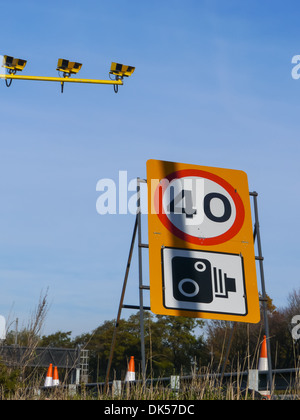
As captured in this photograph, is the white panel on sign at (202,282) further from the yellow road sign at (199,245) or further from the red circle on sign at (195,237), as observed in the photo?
the red circle on sign at (195,237)

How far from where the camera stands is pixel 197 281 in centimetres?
652

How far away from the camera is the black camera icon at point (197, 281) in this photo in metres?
6.47

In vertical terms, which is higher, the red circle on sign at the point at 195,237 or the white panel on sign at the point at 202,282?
the red circle on sign at the point at 195,237

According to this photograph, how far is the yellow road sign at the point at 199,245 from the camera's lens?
21.2 feet

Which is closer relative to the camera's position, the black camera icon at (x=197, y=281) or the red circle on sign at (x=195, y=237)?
the black camera icon at (x=197, y=281)

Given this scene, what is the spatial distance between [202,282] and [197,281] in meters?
0.06

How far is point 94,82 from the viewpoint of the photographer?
14695 millimetres

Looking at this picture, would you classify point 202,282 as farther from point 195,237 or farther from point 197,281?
point 195,237

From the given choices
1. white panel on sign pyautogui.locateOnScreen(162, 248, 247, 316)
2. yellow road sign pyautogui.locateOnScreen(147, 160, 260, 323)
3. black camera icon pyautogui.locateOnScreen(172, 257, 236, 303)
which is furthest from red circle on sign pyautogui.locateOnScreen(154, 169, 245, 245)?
black camera icon pyautogui.locateOnScreen(172, 257, 236, 303)

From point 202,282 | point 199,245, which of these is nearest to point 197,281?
point 202,282

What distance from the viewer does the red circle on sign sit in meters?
6.78

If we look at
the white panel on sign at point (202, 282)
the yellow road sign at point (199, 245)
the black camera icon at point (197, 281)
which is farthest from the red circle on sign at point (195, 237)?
the black camera icon at point (197, 281)

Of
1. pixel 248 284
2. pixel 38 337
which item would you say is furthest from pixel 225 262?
pixel 38 337
